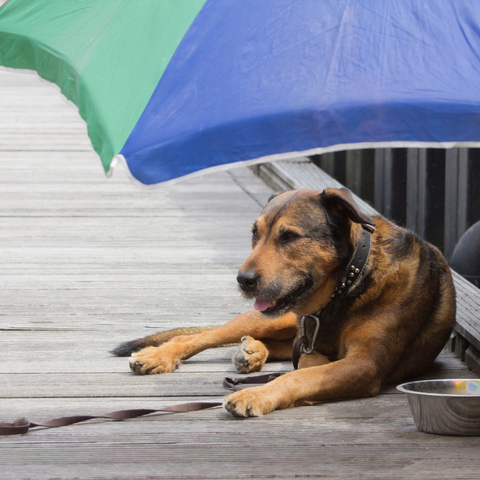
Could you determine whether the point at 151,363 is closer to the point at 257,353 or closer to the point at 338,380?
the point at 257,353

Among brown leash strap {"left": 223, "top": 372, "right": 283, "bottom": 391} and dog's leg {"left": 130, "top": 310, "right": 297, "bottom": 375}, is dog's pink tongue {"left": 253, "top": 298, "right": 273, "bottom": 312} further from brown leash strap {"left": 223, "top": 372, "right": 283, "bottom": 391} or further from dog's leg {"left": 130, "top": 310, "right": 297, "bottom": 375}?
dog's leg {"left": 130, "top": 310, "right": 297, "bottom": 375}

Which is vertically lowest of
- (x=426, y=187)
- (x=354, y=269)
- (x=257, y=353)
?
(x=426, y=187)

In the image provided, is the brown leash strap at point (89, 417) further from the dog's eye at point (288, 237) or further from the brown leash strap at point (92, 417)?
the dog's eye at point (288, 237)

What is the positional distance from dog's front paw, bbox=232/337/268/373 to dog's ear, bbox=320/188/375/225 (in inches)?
32.9

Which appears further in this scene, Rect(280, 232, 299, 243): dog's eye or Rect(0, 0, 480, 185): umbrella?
Rect(280, 232, 299, 243): dog's eye

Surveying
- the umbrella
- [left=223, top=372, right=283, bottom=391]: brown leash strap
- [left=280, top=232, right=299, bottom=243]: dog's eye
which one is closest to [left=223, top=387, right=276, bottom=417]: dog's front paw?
[left=223, top=372, right=283, bottom=391]: brown leash strap

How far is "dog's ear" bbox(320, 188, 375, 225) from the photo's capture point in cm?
316

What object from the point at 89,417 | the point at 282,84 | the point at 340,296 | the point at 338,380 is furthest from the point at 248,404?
the point at 282,84

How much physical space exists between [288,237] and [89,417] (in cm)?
114

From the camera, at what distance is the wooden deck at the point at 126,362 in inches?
101

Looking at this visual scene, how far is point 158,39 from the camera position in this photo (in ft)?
8.70

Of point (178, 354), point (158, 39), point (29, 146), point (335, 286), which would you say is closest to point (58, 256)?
point (178, 354)

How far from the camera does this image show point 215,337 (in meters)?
3.92

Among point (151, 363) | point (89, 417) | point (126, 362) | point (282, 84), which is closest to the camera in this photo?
point (282, 84)
